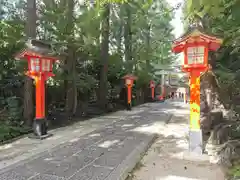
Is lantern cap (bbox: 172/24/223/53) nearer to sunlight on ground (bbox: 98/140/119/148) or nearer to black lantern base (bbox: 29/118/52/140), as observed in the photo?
sunlight on ground (bbox: 98/140/119/148)

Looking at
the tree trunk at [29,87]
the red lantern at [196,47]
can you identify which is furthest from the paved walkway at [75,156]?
the red lantern at [196,47]

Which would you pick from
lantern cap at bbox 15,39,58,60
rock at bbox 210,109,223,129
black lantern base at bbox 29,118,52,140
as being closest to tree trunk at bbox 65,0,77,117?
lantern cap at bbox 15,39,58,60

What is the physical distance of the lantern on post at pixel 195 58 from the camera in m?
6.22

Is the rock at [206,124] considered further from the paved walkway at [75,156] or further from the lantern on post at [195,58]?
the lantern on post at [195,58]

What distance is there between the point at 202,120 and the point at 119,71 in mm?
11674

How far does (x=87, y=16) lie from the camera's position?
11641 millimetres

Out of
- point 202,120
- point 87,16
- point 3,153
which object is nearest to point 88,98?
point 87,16

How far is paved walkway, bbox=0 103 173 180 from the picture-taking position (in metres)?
5.00

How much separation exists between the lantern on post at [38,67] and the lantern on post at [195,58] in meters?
4.33

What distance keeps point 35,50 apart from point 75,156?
3.88 meters

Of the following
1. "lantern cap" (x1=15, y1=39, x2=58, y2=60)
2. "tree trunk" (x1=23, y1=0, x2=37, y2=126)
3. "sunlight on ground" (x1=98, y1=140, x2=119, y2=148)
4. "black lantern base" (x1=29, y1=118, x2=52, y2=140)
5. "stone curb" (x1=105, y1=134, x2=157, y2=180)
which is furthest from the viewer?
"tree trunk" (x1=23, y1=0, x2=37, y2=126)

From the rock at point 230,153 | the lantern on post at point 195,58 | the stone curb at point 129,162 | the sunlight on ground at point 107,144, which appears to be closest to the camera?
the stone curb at point 129,162

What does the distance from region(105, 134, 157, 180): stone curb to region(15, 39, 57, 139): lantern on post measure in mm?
3249

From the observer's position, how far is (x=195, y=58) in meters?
6.42
